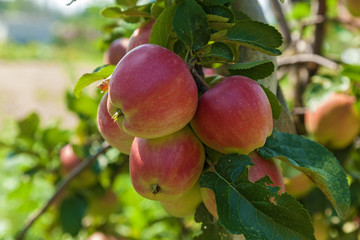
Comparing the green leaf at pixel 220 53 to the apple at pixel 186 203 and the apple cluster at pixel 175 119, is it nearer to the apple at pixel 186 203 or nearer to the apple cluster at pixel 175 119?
the apple cluster at pixel 175 119

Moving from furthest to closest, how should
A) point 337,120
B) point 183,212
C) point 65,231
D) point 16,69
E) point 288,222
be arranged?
1. point 16,69
2. point 65,231
3. point 337,120
4. point 183,212
5. point 288,222

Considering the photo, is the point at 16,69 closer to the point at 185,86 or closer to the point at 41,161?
the point at 41,161

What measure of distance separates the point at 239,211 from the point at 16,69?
8303 mm

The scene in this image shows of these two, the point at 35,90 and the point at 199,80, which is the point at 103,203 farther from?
the point at 35,90

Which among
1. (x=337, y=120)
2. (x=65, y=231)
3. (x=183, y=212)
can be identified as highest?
(x=183, y=212)

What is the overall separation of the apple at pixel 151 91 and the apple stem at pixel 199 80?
0.14 ft

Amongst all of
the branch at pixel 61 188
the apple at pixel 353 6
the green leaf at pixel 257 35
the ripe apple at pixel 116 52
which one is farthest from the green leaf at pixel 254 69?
the apple at pixel 353 6

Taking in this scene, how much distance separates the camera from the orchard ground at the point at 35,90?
5.27 m

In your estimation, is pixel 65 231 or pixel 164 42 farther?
pixel 65 231

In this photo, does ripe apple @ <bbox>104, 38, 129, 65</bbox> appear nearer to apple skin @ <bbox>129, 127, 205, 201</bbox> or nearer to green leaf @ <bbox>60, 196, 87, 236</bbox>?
apple skin @ <bbox>129, 127, 205, 201</bbox>

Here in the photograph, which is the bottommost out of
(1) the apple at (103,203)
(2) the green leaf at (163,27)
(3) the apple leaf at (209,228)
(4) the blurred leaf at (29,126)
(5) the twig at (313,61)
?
(1) the apple at (103,203)

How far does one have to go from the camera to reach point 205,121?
389mm

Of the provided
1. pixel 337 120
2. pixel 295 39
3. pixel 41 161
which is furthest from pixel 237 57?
pixel 41 161

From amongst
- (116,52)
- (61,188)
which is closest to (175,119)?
(116,52)
